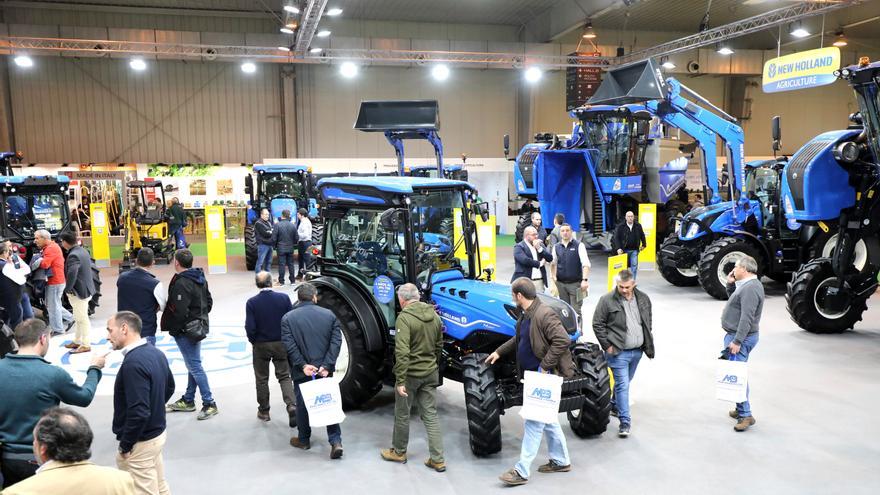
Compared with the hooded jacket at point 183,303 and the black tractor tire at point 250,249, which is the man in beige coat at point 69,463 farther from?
the black tractor tire at point 250,249

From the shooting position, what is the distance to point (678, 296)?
1133cm

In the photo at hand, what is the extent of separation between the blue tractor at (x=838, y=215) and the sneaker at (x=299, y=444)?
682 cm

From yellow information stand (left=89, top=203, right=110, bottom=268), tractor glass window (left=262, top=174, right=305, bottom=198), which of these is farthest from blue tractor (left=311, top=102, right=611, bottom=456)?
yellow information stand (left=89, top=203, right=110, bottom=268)

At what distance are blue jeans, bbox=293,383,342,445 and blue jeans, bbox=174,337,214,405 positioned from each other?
1.15 metres

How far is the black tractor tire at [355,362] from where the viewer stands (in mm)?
5824

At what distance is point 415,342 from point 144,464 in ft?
6.51

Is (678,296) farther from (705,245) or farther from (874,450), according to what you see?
(874,450)

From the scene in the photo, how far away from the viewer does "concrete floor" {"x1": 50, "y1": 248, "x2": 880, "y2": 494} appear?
4.77 m

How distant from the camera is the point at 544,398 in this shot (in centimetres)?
456

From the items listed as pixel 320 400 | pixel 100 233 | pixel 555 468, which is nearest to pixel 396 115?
pixel 100 233

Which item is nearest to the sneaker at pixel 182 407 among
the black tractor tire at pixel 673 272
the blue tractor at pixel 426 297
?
the blue tractor at pixel 426 297

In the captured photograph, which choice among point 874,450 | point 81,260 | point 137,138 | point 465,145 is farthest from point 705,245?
point 137,138

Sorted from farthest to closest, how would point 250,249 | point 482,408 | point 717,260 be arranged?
point 250,249, point 717,260, point 482,408

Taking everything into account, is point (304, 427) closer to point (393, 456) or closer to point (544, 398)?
point (393, 456)
